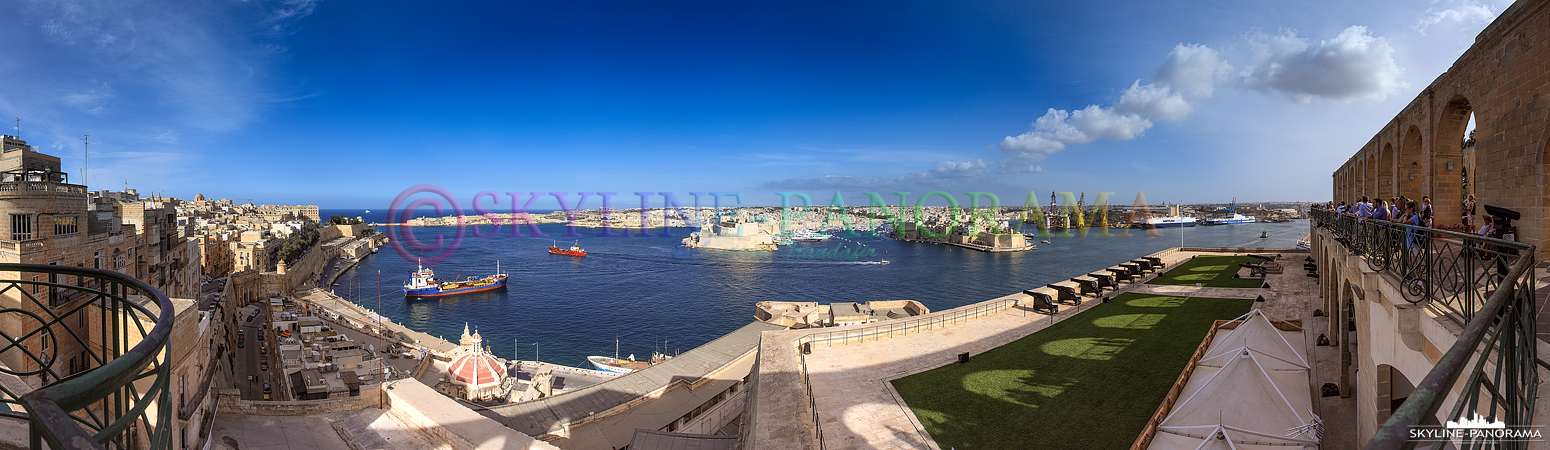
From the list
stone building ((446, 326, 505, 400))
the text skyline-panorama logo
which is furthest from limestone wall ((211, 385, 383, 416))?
the text skyline-panorama logo

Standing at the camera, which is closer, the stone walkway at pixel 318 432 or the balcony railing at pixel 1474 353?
the balcony railing at pixel 1474 353

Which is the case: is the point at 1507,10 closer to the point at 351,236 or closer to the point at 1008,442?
the point at 1008,442

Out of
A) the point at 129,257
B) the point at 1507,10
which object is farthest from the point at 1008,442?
the point at 129,257

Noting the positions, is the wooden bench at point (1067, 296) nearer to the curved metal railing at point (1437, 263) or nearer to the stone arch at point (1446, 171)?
the stone arch at point (1446, 171)

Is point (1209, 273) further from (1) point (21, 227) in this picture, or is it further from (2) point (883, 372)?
(1) point (21, 227)

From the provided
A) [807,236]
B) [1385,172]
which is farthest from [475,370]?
[807,236]

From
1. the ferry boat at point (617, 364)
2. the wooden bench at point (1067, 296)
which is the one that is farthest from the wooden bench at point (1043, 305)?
the ferry boat at point (617, 364)

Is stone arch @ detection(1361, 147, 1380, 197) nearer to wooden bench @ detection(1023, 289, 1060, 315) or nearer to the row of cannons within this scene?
the row of cannons
